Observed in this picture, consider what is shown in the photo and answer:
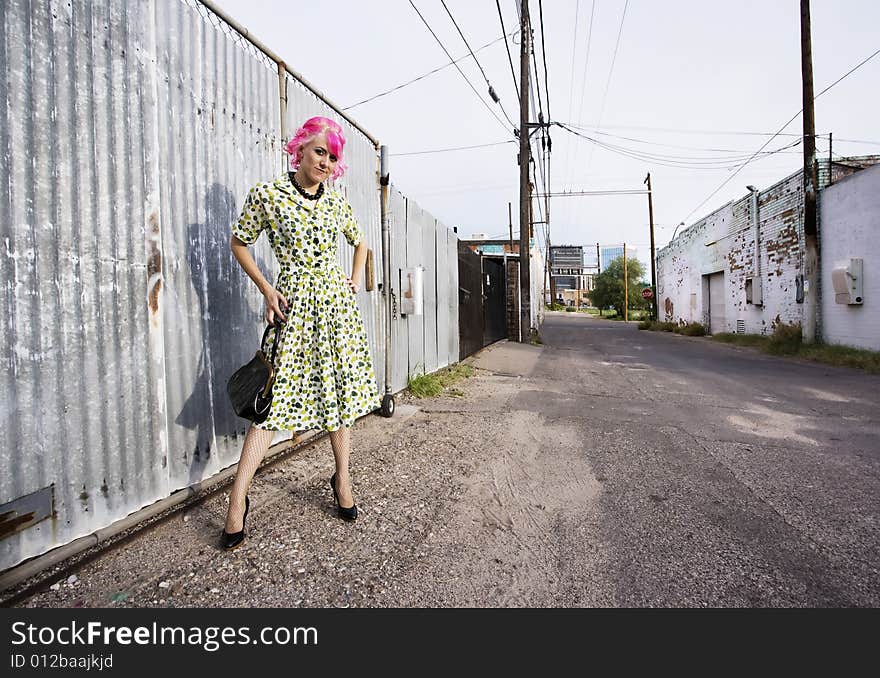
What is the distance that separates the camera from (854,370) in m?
7.50

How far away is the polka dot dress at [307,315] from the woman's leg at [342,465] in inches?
3.1

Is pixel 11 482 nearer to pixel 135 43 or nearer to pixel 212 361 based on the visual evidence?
pixel 212 361

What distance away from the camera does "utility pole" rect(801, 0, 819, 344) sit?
979 cm

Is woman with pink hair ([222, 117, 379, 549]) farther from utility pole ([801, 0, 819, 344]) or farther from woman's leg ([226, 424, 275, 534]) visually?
utility pole ([801, 0, 819, 344])

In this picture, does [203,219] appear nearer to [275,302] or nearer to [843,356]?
[275,302]

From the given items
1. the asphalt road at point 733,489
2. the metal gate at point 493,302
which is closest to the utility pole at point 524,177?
the metal gate at point 493,302

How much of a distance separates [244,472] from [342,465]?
413 millimetres

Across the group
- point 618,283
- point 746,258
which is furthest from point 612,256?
point 746,258

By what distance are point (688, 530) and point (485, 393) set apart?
11.6ft

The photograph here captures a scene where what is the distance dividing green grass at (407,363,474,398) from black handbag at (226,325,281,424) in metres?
3.21

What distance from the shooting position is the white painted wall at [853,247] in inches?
349

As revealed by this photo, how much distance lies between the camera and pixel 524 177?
42.8ft

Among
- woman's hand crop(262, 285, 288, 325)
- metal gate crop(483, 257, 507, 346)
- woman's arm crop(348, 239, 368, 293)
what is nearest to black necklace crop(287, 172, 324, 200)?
woman's arm crop(348, 239, 368, 293)
